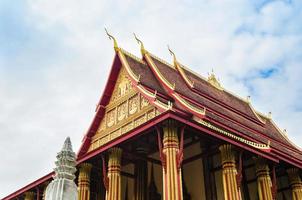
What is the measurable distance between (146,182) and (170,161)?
405 cm

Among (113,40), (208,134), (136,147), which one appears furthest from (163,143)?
(113,40)

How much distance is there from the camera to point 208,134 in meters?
12.4

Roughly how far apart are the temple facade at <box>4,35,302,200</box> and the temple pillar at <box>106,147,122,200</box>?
3 centimetres

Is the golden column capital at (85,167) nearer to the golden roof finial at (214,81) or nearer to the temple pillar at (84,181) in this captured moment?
the temple pillar at (84,181)

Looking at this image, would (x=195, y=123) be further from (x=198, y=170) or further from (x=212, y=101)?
(x=212, y=101)

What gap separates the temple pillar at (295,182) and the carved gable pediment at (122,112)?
6.03m

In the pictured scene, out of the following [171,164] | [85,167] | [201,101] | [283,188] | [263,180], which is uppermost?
[201,101]

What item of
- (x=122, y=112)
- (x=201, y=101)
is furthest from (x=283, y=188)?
(x=122, y=112)

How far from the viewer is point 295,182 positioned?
15.6 meters

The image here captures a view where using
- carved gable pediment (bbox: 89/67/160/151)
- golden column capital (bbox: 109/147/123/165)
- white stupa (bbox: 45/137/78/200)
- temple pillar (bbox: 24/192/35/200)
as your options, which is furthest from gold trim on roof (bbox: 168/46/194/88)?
white stupa (bbox: 45/137/78/200)

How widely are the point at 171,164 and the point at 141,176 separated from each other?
417 centimetres

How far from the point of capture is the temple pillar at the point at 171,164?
11.2m

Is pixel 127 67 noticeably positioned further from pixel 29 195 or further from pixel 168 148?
pixel 29 195

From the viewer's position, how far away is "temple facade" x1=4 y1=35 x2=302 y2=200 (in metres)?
12.3
